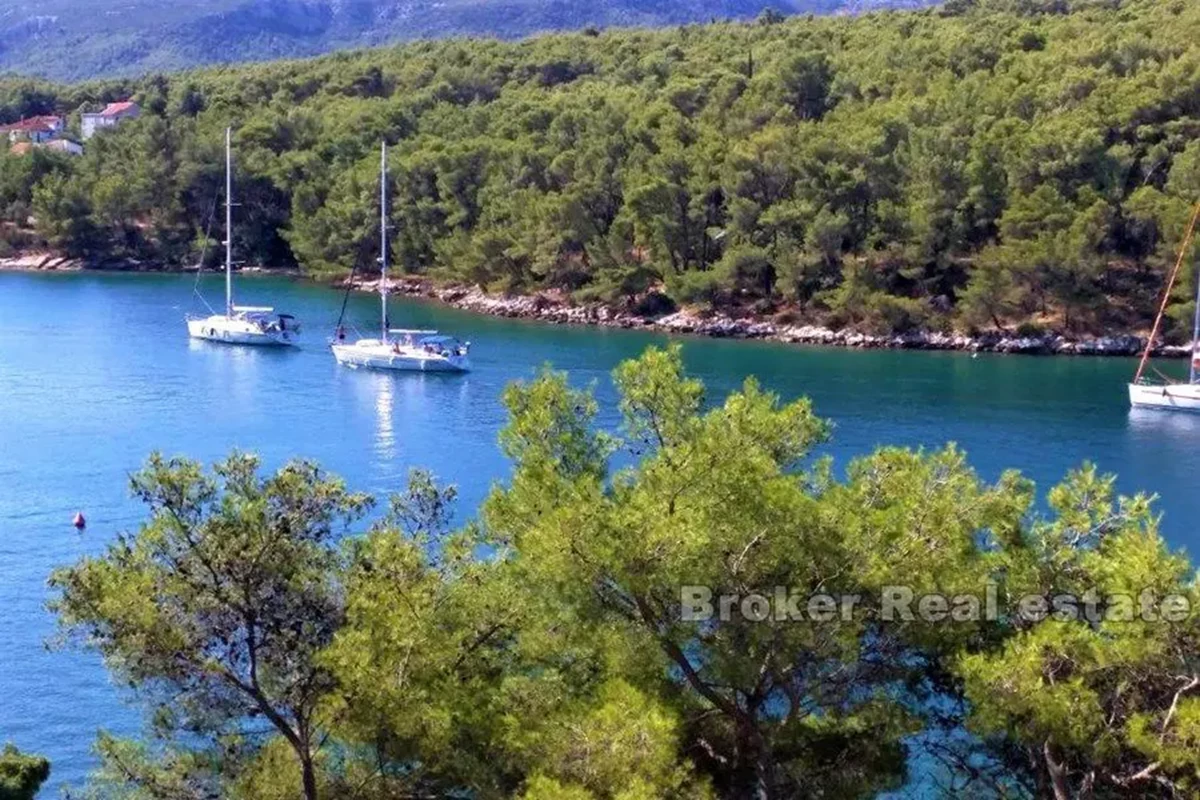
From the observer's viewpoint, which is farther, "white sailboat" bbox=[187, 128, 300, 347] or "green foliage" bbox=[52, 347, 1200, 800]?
"white sailboat" bbox=[187, 128, 300, 347]

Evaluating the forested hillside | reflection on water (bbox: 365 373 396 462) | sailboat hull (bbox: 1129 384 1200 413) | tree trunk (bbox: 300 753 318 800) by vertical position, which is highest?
the forested hillside

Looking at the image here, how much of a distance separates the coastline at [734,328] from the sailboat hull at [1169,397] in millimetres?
8965

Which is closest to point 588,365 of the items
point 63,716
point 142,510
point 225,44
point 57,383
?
point 57,383

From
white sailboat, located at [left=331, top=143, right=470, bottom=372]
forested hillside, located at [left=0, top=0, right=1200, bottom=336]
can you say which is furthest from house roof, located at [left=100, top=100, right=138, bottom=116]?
white sailboat, located at [left=331, top=143, right=470, bottom=372]

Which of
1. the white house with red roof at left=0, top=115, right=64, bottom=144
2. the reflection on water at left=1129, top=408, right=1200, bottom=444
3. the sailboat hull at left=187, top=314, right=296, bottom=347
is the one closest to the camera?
the reflection on water at left=1129, top=408, right=1200, bottom=444

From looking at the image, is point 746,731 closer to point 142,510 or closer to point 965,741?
point 965,741

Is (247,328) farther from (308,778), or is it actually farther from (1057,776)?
(1057,776)

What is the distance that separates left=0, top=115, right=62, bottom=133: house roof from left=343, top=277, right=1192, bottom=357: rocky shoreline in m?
40.7

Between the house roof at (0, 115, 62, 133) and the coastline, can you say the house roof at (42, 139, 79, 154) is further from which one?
the coastline

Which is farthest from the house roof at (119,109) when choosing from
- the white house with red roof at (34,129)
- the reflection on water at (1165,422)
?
the reflection on water at (1165,422)

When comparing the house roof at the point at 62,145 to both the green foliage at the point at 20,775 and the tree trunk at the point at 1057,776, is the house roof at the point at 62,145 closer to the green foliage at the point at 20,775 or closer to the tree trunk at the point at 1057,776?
the green foliage at the point at 20,775

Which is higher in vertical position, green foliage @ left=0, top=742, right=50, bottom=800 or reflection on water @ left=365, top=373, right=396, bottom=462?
green foliage @ left=0, top=742, right=50, bottom=800

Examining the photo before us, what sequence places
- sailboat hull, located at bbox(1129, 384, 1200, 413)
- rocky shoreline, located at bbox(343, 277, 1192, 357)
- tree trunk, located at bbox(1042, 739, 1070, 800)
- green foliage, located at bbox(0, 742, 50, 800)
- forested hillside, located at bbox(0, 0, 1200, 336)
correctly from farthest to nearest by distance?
forested hillside, located at bbox(0, 0, 1200, 336) < rocky shoreline, located at bbox(343, 277, 1192, 357) < sailboat hull, located at bbox(1129, 384, 1200, 413) < green foliage, located at bbox(0, 742, 50, 800) < tree trunk, located at bbox(1042, 739, 1070, 800)

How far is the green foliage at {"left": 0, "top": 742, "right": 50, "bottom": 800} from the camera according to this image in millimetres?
11625
